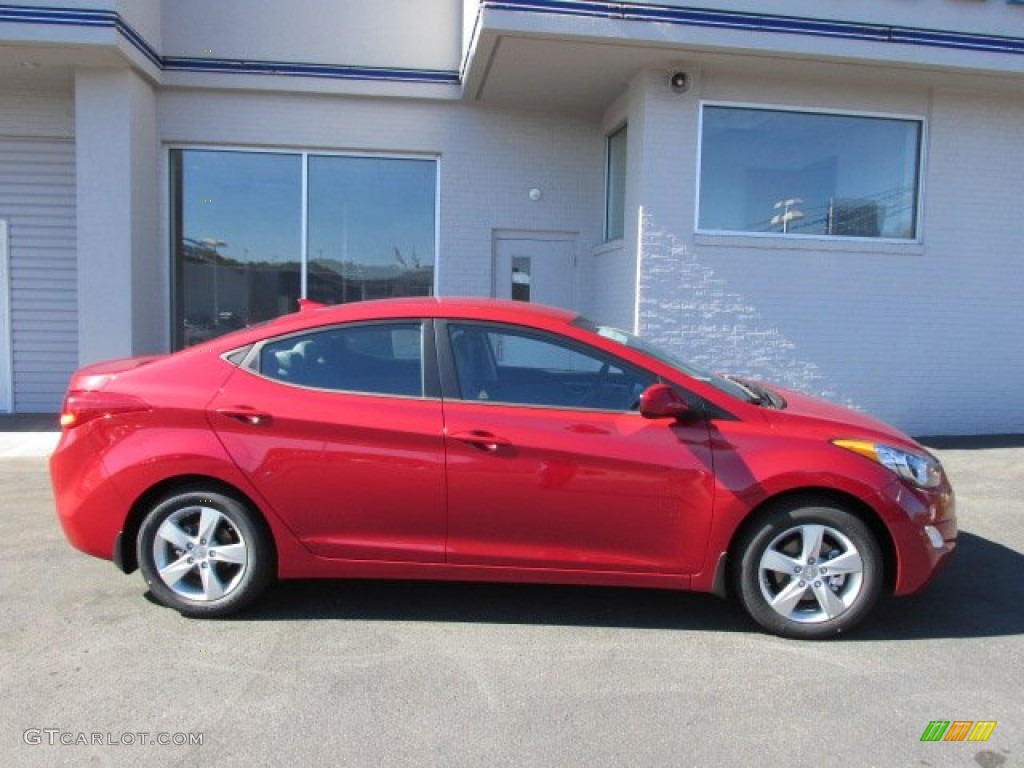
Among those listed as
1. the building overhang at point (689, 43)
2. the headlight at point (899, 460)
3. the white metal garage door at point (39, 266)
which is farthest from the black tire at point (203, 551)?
the white metal garage door at point (39, 266)

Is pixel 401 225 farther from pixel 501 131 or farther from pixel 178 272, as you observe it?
pixel 178 272

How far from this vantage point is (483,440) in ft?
12.7

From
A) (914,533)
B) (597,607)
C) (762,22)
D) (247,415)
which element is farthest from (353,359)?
(762,22)

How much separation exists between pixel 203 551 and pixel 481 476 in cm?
145

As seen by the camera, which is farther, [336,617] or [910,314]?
[910,314]

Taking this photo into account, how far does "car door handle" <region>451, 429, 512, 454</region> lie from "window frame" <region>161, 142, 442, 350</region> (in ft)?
21.4

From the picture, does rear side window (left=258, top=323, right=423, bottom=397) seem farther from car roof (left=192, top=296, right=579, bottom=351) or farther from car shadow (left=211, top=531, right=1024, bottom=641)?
car shadow (left=211, top=531, right=1024, bottom=641)

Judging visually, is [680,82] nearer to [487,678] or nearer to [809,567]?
[809,567]

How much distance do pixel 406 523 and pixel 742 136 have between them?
6783 millimetres

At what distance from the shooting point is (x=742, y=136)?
8.93 meters

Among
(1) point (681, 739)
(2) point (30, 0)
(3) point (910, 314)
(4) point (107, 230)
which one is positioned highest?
(2) point (30, 0)

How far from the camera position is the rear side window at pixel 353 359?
4047mm

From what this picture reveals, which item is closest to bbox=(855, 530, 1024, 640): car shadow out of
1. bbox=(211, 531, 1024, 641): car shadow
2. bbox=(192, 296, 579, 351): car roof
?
bbox=(211, 531, 1024, 641): car shadow

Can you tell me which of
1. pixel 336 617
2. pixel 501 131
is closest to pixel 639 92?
pixel 501 131
